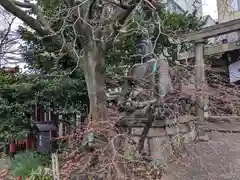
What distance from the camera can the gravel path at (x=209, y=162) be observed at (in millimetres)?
4633

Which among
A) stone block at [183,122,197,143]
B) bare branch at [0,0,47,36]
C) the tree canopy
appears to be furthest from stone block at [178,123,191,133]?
bare branch at [0,0,47,36]

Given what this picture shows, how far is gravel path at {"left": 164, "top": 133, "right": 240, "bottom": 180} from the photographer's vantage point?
4633 mm

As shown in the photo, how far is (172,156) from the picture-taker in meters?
4.88

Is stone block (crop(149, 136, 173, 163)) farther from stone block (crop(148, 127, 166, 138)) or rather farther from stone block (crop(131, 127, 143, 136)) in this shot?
stone block (crop(131, 127, 143, 136))

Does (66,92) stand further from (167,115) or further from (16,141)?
(167,115)

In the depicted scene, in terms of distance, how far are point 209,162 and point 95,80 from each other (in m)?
2.62

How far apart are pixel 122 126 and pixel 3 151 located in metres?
4.97

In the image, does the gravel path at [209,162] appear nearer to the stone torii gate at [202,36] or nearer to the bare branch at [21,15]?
the stone torii gate at [202,36]

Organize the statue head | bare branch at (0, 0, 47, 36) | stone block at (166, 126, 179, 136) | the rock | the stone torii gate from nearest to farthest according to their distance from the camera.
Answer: bare branch at (0, 0, 47, 36), stone block at (166, 126, 179, 136), the statue head, the rock, the stone torii gate

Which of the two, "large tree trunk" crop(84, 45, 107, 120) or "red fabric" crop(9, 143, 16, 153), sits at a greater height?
"large tree trunk" crop(84, 45, 107, 120)

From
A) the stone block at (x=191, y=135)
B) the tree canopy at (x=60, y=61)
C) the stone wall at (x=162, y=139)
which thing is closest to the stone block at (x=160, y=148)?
the stone wall at (x=162, y=139)

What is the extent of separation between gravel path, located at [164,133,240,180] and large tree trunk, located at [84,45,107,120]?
5.17ft

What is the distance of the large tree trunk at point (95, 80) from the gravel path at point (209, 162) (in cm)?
157

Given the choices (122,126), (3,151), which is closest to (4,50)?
(3,151)
